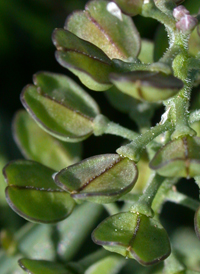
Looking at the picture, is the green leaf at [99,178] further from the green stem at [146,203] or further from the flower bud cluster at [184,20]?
the flower bud cluster at [184,20]

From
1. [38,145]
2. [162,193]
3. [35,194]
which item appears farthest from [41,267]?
[38,145]

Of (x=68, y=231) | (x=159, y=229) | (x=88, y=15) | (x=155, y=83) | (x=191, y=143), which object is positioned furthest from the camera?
(x=68, y=231)

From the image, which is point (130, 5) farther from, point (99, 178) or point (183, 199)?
point (183, 199)

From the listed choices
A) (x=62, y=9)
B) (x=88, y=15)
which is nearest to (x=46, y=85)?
(x=88, y=15)

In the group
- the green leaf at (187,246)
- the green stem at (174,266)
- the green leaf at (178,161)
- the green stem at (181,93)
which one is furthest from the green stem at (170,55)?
the green leaf at (187,246)

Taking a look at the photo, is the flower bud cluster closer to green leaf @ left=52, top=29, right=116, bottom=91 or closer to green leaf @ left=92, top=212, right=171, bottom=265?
green leaf @ left=52, top=29, right=116, bottom=91

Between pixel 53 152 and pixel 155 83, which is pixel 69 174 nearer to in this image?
pixel 155 83
